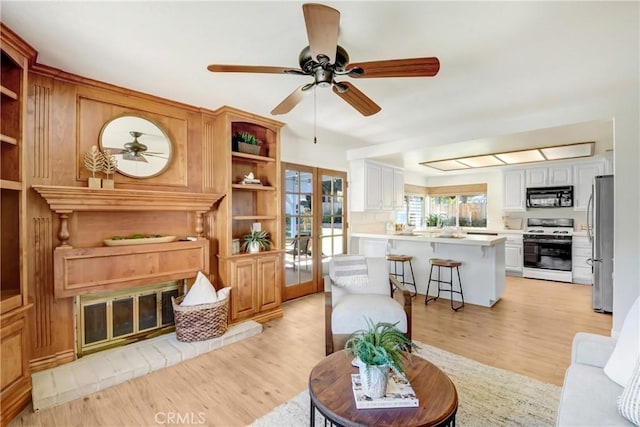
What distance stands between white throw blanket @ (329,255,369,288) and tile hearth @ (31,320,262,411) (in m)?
1.13

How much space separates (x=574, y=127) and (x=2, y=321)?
5240 mm

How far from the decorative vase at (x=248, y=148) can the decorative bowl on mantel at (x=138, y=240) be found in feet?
4.09

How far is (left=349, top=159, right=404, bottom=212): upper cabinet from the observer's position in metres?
5.21

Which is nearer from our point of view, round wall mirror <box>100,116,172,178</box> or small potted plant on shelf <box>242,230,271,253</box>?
round wall mirror <box>100,116,172,178</box>

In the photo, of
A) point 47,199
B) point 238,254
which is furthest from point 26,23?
point 238,254

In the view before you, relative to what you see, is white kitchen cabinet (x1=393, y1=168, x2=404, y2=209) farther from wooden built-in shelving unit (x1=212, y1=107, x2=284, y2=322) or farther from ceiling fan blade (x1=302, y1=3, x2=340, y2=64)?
ceiling fan blade (x1=302, y1=3, x2=340, y2=64)

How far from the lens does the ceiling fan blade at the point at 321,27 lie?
1340 millimetres

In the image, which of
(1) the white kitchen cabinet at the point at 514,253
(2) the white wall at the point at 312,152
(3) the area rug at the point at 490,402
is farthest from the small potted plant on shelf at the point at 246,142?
(1) the white kitchen cabinet at the point at 514,253

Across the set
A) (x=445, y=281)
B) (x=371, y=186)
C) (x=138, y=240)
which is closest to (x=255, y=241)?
(x=138, y=240)

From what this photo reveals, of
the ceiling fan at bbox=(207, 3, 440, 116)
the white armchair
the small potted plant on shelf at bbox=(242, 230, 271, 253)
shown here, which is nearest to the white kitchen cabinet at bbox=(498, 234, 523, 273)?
the white armchair

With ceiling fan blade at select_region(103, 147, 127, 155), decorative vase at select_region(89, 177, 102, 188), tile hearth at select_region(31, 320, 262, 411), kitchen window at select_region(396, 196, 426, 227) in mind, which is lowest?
tile hearth at select_region(31, 320, 262, 411)

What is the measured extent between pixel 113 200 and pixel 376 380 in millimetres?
2566

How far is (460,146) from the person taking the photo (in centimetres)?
409

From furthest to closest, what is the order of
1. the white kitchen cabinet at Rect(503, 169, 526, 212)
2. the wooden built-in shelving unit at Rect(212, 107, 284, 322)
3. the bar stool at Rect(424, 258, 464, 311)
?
the white kitchen cabinet at Rect(503, 169, 526, 212) → the bar stool at Rect(424, 258, 464, 311) → the wooden built-in shelving unit at Rect(212, 107, 284, 322)
